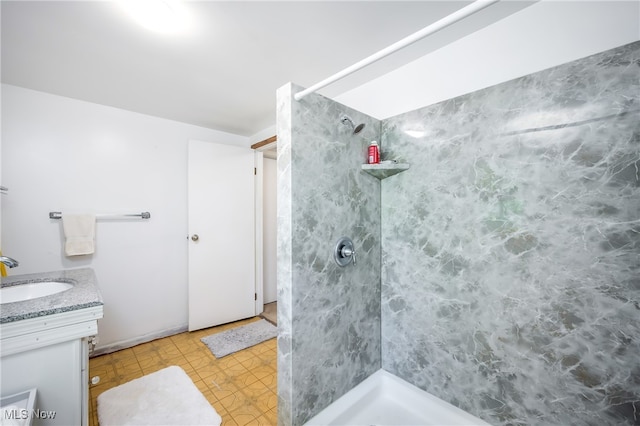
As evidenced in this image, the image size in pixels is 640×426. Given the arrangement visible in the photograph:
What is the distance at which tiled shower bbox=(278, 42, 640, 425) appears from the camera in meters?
1.00

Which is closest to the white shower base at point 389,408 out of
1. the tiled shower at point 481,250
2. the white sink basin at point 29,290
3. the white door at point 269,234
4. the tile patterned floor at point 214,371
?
the tiled shower at point 481,250

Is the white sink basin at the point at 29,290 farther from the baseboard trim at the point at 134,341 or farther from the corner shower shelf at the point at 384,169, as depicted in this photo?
the corner shower shelf at the point at 384,169

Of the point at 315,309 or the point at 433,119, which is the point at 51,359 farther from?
the point at 433,119

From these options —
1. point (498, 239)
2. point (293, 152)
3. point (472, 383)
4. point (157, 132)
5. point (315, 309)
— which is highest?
point (157, 132)

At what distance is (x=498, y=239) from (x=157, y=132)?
3.00 meters

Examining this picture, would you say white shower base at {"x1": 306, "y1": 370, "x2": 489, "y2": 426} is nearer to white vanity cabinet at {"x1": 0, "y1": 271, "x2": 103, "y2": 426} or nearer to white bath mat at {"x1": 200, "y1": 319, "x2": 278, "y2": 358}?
white vanity cabinet at {"x1": 0, "y1": 271, "x2": 103, "y2": 426}

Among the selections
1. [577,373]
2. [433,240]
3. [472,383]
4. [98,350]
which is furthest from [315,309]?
[98,350]

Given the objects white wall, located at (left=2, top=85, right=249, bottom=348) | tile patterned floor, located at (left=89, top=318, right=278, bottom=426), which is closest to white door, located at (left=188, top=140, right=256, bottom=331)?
white wall, located at (left=2, top=85, right=249, bottom=348)

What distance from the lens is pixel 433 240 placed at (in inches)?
58.6

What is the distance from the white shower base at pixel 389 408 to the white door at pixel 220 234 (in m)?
1.85

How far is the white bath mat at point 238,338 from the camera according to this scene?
7.66ft

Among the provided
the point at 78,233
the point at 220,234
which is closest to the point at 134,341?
the point at 78,233

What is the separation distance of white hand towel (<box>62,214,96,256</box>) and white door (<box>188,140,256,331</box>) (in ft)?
2.55

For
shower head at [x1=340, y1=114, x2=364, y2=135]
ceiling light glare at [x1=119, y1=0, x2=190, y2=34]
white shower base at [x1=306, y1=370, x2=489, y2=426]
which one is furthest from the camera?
shower head at [x1=340, y1=114, x2=364, y2=135]
